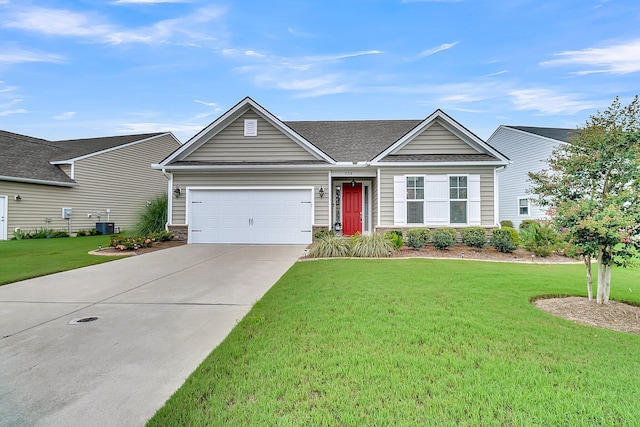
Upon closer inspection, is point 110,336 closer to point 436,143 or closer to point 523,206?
point 436,143

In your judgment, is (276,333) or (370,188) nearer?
(276,333)

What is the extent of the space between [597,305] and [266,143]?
11546mm

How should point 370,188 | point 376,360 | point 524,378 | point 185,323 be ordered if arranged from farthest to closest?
point 370,188, point 185,323, point 376,360, point 524,378

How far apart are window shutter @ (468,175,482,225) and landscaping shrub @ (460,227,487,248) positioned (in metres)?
0.85

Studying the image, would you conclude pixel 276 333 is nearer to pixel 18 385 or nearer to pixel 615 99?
pixel 18 385

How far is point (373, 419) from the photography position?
2.08 metres

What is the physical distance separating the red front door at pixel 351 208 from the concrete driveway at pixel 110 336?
7.32m

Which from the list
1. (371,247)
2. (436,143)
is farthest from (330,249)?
(436,143)

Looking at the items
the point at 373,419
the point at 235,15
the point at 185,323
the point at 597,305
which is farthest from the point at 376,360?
the point at 235,15

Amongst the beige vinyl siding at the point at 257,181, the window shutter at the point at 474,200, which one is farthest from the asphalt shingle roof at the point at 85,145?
the window shutter at the point at 474,200

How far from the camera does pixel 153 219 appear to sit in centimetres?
1423

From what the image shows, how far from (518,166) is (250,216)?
61.0ft

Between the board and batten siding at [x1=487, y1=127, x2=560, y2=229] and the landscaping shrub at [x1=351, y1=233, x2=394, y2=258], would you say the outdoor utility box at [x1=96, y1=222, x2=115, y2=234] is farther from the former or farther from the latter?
the board and batten siding at [x1=487, y1=127, x2=560, y2=229]

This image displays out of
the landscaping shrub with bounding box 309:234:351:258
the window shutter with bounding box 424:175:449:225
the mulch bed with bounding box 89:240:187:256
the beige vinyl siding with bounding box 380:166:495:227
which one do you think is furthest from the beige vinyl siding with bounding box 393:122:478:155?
the mulch bed with bounding box 89:240:187:256
